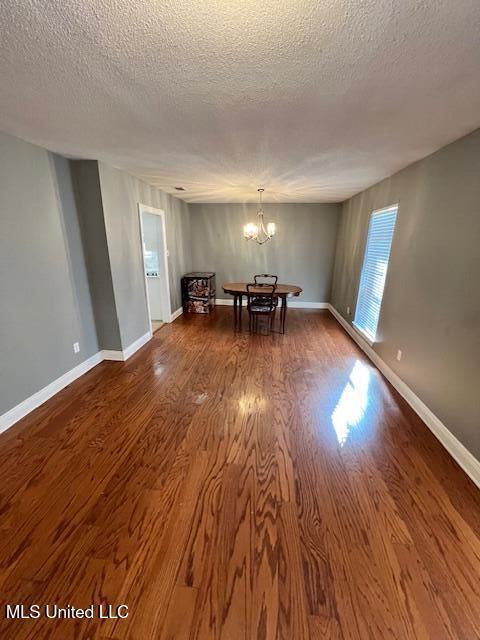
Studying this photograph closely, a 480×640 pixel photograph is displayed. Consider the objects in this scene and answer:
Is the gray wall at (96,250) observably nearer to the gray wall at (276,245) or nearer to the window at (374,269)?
the gray wall at (276,245)

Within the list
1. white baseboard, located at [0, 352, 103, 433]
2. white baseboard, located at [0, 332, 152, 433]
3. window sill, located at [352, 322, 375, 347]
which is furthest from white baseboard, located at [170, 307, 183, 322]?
window sill, located at [352, 322, 375, 347]

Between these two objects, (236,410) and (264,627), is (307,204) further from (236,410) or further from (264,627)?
(264,627)

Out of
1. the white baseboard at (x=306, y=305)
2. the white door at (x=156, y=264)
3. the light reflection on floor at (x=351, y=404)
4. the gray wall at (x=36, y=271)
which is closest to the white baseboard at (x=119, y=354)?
the gray wall at (x=36, y=271)

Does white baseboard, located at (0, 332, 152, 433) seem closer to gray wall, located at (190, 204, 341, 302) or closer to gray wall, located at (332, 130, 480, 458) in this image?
gray wall, located at (190, 204, 341, 302)

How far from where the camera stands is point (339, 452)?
6.26 feet

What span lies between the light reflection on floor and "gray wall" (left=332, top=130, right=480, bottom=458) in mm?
357

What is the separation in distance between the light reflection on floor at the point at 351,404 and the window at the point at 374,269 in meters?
0.74

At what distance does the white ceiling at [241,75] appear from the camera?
0.92 m

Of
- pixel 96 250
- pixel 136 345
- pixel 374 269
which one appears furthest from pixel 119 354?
pixel 374 269

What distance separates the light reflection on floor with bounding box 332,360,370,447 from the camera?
216 cm

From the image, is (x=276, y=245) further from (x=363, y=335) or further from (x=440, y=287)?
(x=440, y=287)

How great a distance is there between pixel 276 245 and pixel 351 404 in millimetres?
4074

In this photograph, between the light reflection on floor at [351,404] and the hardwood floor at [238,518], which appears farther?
the light reflection on floor at [351,404]

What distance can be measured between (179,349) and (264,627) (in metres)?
2.92
